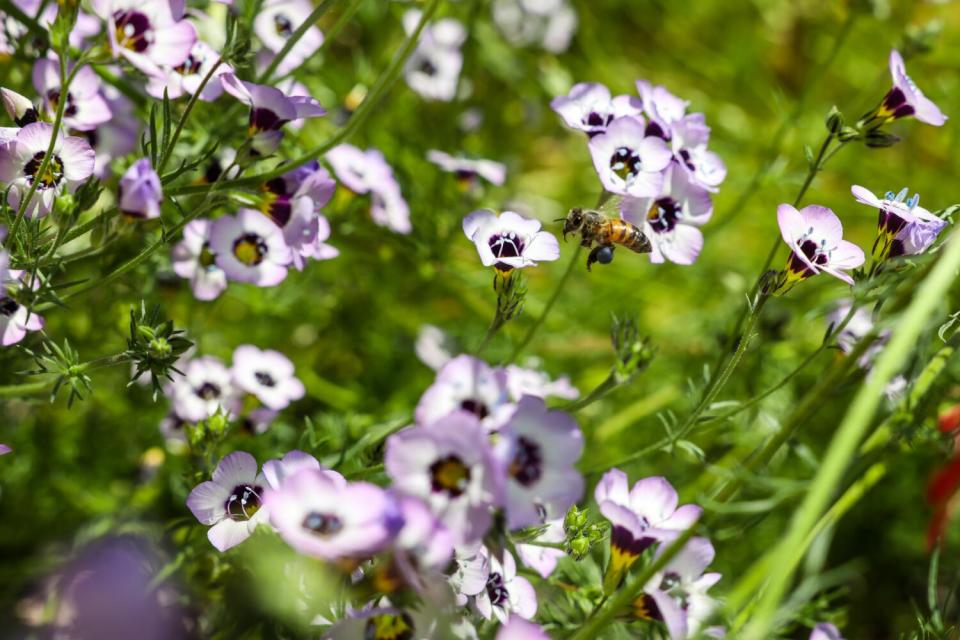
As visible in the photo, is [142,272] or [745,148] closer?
[142,272]

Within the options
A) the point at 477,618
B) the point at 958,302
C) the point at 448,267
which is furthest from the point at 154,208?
the point at 958,302

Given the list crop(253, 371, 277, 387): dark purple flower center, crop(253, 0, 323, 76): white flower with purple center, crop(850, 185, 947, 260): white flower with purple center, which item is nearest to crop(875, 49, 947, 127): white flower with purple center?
crop(850, 185, 947, 260): white flower with purple center

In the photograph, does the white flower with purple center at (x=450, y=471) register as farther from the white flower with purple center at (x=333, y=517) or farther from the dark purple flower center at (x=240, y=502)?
the dark purple flower center at (x=240, y=502)

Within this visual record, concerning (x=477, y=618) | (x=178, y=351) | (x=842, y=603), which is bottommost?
(x=842, y=603)

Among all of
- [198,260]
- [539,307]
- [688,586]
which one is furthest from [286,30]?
[688,586]

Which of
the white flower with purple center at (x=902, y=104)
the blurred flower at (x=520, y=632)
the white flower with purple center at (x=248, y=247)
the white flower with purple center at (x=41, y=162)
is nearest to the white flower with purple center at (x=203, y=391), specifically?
the white flower with purple center at (x=248, y=247)

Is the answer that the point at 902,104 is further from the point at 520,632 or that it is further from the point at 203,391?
the point at 203,391

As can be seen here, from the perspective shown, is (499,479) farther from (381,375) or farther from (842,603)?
(842,603)
